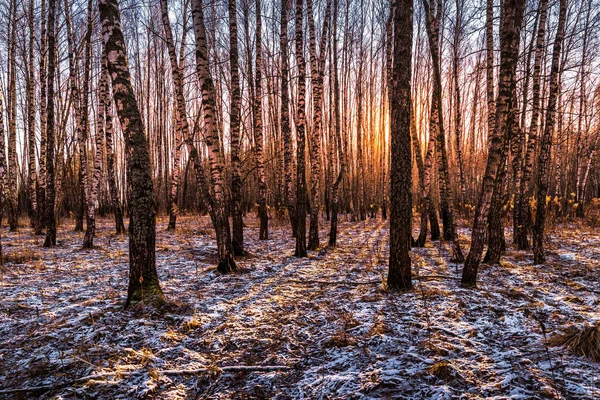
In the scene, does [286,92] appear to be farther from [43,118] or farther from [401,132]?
[43,118]

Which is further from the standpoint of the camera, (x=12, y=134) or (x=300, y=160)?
(x=12, y=134)

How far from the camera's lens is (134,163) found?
4.00m

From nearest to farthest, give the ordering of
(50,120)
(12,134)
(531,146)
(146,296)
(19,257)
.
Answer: (146,296), (19,257), (531,146), (50,120), (12,134)

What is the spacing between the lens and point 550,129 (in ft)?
20.7

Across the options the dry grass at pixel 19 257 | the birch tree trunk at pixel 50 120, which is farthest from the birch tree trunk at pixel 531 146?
the dry grass at pixel 19 257

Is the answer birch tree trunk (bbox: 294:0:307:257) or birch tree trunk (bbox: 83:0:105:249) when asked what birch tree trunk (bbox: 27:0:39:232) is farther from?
birch tree trunk (bbox: 294:0:307:257)

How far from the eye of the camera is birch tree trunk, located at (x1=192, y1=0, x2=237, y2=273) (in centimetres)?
572

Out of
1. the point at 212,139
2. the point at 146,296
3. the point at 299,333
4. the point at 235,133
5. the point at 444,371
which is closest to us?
the point at 444,371

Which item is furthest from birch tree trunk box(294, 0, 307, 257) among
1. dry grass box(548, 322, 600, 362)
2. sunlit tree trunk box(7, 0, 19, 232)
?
sunlit tree trunk box(7, 0, 19, 232)

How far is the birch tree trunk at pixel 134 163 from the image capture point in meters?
3.99

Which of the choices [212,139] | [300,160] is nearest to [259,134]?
[300,160]

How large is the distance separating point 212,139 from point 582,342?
5.77m

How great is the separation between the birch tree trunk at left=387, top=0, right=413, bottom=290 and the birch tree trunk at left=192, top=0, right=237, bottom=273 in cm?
318

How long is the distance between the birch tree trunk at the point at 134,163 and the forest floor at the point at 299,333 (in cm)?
46
